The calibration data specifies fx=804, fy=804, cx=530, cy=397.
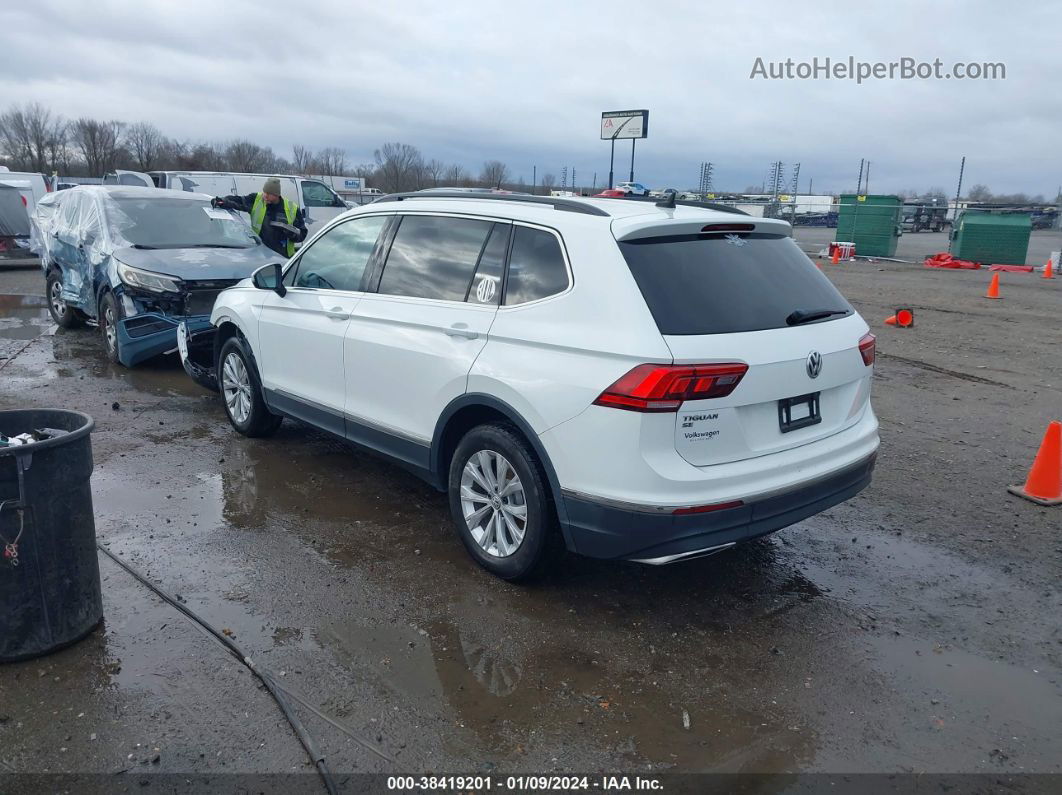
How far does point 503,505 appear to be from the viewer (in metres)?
4.05

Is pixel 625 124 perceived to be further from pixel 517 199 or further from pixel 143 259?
pixel 517 199

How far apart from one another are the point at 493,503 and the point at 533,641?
0.75 metres

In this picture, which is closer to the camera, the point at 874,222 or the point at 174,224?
the point at 174,224

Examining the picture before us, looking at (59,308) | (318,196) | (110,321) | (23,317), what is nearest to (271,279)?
(110,321)

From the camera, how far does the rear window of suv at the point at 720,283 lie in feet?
11.6

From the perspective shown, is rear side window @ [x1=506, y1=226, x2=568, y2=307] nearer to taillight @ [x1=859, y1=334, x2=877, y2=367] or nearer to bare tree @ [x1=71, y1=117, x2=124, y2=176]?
taillight @ [x1=859, y1=334, x2=877, y2=367]

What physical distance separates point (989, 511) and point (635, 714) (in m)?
3.32

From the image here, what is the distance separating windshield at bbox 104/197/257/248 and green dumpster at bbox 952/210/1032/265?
2284cm

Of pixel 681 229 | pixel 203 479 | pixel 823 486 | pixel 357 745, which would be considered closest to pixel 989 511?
pixel 823 486

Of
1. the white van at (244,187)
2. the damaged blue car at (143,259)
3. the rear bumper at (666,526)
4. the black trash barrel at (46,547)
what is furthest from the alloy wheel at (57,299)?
the white van at (244,187)

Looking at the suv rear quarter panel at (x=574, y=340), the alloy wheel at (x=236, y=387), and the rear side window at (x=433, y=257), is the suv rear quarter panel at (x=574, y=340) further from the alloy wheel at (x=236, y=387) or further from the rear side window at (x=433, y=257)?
the alloy wheel at (x=236, y=387)

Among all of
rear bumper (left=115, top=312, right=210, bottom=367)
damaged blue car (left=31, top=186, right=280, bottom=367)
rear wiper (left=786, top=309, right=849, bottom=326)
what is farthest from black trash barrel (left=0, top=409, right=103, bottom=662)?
rear bumper (left=115, top=312, right=210, bottom=367)

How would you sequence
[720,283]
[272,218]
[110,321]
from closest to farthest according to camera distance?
1. [720,283]
2. [110,321]
3. [272,218]

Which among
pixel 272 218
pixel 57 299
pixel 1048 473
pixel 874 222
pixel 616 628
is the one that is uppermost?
pixel 874 222
